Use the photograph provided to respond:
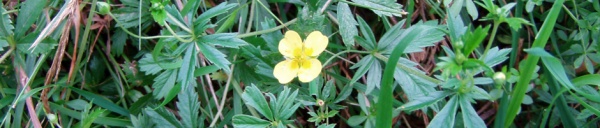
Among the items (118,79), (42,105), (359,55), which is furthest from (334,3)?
(42,105)

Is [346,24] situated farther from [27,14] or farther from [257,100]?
[27,14]

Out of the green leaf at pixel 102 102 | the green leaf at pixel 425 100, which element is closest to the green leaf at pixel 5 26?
the green leaf at pixel 102 102

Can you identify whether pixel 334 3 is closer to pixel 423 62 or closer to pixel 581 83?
pixel 423 62

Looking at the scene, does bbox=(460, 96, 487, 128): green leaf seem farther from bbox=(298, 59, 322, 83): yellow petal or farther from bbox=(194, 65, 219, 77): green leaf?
bbox=(194, 65, 219, 77): green leaf

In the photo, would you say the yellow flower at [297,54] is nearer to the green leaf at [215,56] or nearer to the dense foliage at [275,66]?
the dense foliage at [275,66]

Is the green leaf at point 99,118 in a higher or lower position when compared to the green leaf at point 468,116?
lower

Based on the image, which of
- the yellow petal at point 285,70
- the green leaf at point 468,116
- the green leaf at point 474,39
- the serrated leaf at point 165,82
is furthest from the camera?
the serrated leaf at point 165,82
